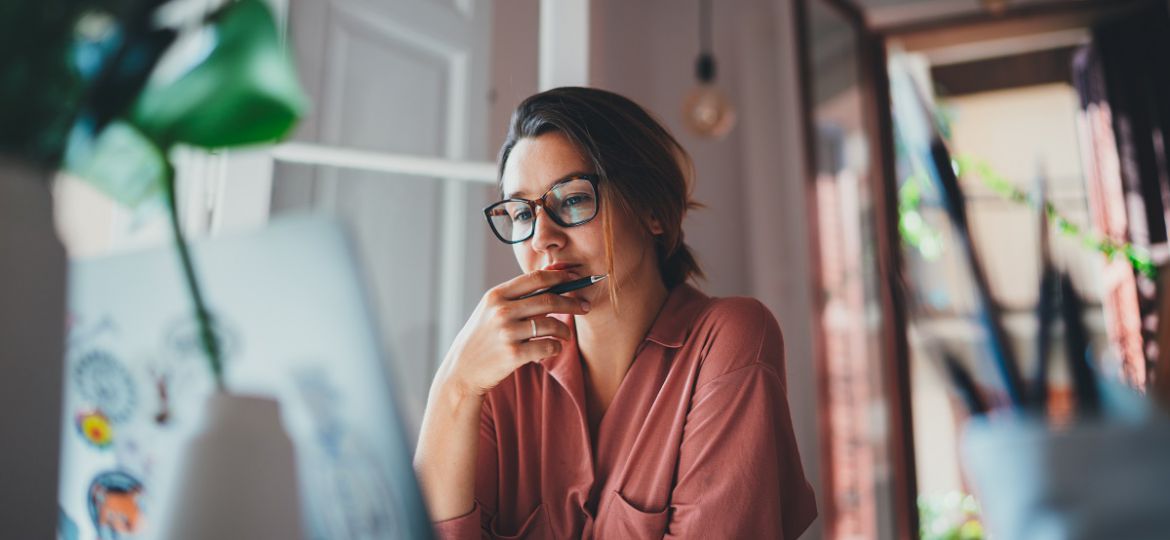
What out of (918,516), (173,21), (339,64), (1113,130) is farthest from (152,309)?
(1113,130)

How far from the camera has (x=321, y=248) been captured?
0.31 metres

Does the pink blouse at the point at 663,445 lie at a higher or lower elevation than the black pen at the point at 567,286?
lower

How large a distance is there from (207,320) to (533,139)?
1.70ft

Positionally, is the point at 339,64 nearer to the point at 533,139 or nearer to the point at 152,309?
the point at 533,139

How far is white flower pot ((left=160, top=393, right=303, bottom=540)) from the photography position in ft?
1.11

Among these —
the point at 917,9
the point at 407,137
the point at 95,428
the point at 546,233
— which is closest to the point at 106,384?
the point at 95,428

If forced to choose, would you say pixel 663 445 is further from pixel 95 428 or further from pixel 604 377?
pixel 95 428

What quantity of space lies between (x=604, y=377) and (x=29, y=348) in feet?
1.93

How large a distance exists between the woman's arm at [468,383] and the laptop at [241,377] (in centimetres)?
32

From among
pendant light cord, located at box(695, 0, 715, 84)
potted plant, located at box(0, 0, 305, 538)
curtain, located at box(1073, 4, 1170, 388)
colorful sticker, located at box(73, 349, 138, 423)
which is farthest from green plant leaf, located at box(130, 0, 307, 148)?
curtain, located at box(1073, 4, 1170, 388)

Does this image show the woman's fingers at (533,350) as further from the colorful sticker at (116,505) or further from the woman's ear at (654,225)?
the colorful sticker at (116,505)

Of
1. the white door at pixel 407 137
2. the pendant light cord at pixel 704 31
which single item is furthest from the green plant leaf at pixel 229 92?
the pendant light cord at pixel 704 31

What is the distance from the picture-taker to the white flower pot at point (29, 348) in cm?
33

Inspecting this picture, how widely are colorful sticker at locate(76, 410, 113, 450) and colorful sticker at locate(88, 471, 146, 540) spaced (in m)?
0.02
